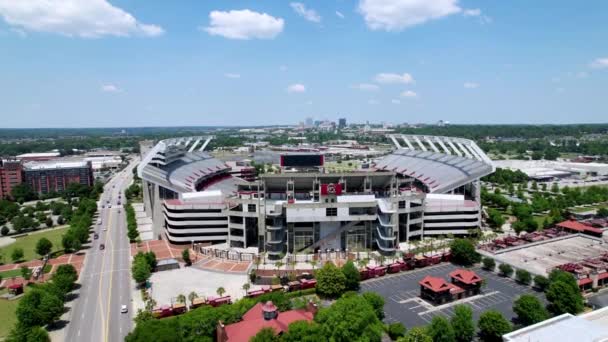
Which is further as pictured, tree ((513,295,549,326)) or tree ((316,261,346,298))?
tree ((316,261,346,298))

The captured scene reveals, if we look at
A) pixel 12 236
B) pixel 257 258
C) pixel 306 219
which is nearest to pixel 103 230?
pixel 12 236

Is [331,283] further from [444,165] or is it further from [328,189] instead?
[444,165]

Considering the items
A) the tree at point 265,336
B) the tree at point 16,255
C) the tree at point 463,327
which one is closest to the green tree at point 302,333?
the tree at point 265,336

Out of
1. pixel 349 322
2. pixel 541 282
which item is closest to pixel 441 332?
pixel 349 322

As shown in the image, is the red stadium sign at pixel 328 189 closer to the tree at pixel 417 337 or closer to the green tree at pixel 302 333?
the tree at pixel 417 337

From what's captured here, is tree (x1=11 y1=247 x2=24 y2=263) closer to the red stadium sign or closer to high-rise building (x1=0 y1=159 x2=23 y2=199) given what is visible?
the red stadium sign

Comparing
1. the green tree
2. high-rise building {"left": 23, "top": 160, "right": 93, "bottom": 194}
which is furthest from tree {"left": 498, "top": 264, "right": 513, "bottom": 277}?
high-rise building {"left": 23, "top": 160, "right": 93, "bottom": 194}

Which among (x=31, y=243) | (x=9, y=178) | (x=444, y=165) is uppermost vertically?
(x=444, y=165)
